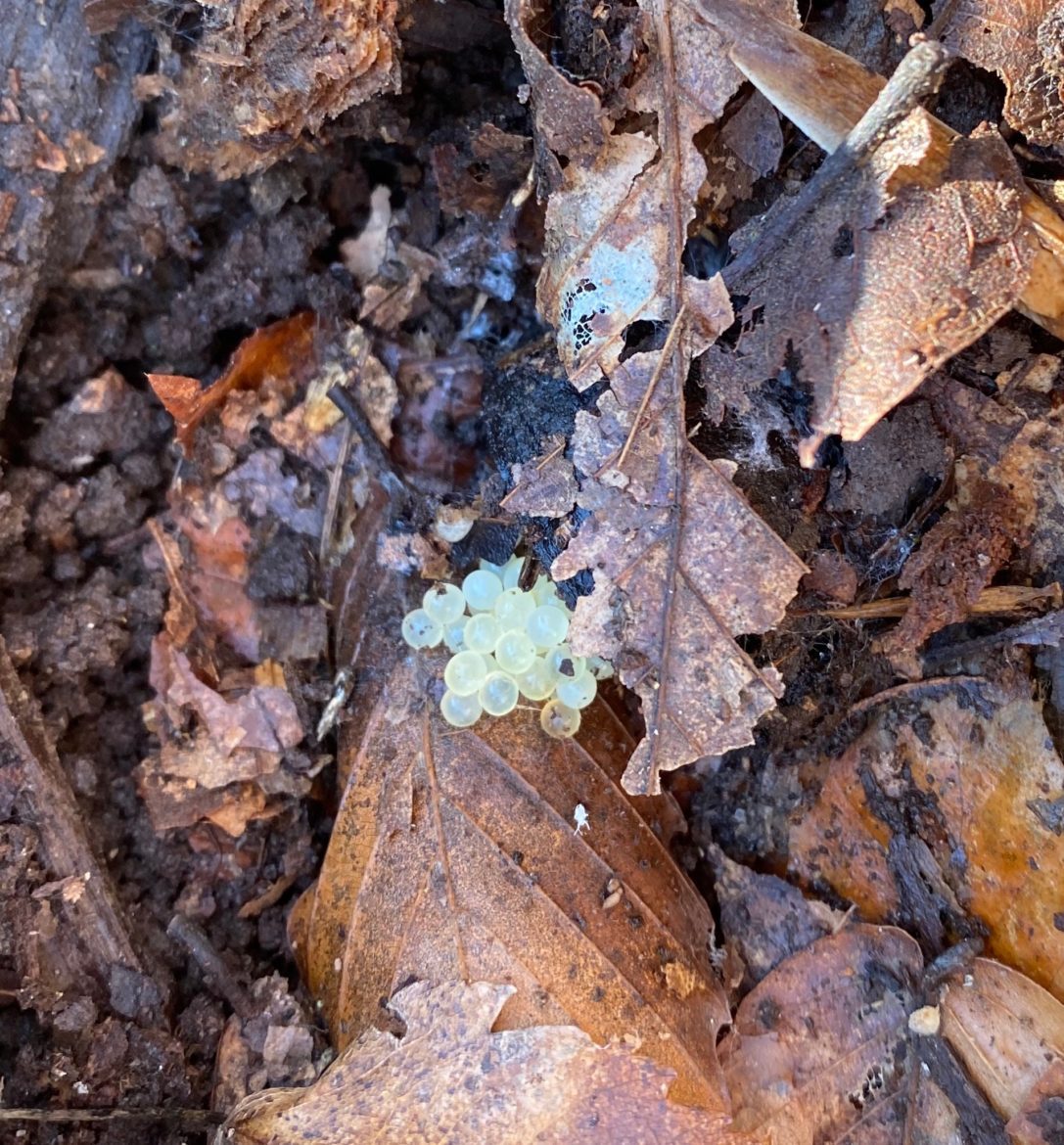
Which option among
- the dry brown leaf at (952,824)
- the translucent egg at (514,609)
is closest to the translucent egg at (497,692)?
the translucent egg at (514,609)

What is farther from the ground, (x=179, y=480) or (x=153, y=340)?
(x=153, y=340)

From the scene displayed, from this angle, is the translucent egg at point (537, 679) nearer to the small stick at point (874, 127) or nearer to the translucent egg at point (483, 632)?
the translucent egg at point (483, 632)

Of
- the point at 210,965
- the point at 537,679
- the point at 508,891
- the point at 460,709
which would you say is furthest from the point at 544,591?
the point at 210,965

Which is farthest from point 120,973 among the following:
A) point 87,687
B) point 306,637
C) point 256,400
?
point 256,400

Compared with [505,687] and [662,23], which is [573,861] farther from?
[662,23]

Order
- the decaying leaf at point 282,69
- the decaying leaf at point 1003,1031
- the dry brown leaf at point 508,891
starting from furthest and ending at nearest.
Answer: the dry brown leaf at point 508,891, the decaying leaf at point 1003,1031, the decaying leaf at point 282,69

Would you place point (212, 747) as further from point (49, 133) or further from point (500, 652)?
point (49, 133)

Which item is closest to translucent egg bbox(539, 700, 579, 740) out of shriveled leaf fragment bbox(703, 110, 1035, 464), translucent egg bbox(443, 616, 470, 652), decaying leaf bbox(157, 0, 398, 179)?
translucent egg bbox(443, 616, 470, 652)
